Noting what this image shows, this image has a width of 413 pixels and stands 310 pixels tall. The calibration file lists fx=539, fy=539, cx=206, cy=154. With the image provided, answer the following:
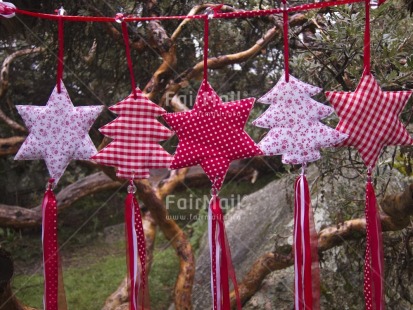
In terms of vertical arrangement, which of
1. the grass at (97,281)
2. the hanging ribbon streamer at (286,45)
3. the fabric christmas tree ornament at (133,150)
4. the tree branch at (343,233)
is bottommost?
the grass at (97,281)

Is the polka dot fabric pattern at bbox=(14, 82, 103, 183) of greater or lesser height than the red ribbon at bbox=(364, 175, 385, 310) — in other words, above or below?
above

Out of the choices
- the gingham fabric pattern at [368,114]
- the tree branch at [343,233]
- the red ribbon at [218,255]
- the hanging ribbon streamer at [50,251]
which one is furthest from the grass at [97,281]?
the gingham fabric pattern at [368,114]

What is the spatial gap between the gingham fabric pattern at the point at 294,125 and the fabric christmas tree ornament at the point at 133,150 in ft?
0.80

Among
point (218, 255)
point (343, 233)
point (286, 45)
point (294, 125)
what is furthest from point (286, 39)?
point (343, 233)

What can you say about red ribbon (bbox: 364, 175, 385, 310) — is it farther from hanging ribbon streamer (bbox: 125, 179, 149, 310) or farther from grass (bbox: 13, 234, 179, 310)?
grass (bbox: 13, 234, 179, 310)

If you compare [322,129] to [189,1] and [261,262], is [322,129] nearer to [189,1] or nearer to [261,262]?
[261,262]

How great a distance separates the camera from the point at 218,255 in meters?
1.28

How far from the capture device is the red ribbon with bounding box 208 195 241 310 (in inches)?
50.0

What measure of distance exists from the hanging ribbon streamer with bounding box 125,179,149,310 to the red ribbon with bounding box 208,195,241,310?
0.18 meters

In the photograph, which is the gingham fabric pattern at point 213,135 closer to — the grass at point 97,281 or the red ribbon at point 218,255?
the red ribbon at point 218,255

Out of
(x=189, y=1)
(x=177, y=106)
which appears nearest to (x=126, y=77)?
(x=177, y=106)

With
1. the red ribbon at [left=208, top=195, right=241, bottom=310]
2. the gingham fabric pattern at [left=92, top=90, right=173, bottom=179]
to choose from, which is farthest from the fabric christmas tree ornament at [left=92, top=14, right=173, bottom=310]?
the red ribbon at [left=208, top=195, right=241, bottom=310]

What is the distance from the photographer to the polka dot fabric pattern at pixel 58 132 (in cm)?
130

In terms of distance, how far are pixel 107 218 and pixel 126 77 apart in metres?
1.56
